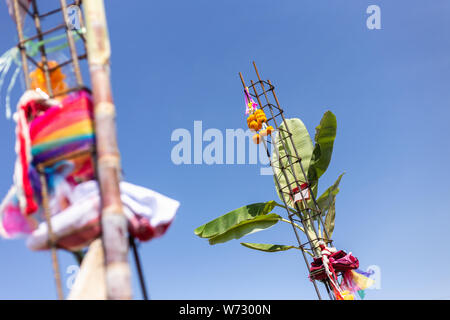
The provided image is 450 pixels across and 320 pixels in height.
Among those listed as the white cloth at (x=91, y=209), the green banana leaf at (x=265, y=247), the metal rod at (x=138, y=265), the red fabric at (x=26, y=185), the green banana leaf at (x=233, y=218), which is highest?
the green banana leaf at (x=233, y=218)

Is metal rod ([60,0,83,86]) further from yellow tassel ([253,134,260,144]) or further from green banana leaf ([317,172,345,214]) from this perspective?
green banana leaf ([317,172,345,214])

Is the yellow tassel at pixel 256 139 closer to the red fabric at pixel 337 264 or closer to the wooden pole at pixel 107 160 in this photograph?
the red fabric at pixel 337 264

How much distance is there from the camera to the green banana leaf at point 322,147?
8.75m

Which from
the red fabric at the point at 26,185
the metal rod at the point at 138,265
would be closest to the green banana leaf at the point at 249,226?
the metal rod at the point at 138,265

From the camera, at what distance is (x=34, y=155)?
254 cm

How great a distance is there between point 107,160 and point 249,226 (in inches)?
259

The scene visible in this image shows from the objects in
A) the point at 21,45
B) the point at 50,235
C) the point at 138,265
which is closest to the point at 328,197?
the point at 138,265

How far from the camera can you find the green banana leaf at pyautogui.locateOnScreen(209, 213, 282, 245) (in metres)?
8.54

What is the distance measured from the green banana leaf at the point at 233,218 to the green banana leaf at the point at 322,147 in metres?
1.00

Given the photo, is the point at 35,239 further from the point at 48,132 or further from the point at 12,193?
the point at 48,132

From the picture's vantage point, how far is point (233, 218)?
8.88m
